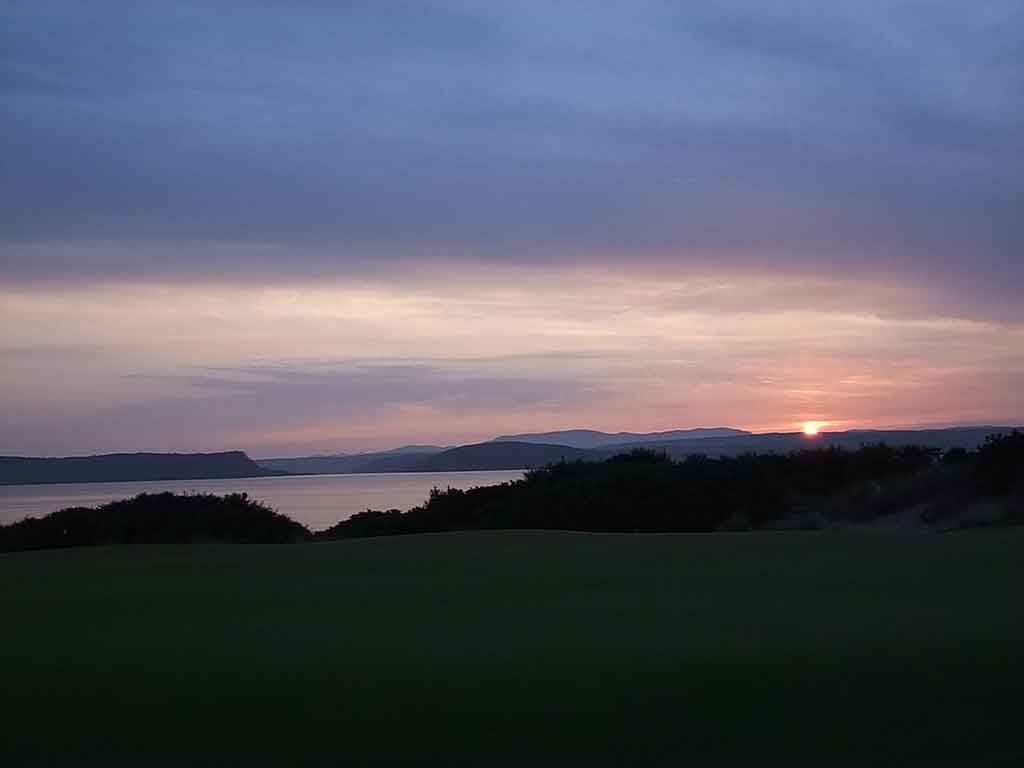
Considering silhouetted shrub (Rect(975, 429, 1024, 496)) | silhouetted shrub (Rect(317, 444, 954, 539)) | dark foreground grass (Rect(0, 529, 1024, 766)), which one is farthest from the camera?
silhouetted shrub (Rect(317, 444, 954, 539))

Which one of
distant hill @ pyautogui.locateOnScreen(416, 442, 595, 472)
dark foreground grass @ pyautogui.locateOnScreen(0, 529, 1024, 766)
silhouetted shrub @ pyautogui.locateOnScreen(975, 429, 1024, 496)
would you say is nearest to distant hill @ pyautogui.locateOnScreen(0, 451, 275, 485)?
distant hill @ pyautogui.locateOnScreen(416, 442, 595, 472)

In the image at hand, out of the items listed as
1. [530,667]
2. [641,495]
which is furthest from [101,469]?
[530,667]

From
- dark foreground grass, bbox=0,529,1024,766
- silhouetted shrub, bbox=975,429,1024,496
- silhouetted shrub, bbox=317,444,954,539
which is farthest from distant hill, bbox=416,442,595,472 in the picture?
dark foreground grass, bbox=0,529,1024,766

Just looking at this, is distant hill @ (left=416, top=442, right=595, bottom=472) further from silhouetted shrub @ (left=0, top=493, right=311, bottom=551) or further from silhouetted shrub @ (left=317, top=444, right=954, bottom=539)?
silhouetted shrub @ (left=0, top=493, right=311, bottom=551)

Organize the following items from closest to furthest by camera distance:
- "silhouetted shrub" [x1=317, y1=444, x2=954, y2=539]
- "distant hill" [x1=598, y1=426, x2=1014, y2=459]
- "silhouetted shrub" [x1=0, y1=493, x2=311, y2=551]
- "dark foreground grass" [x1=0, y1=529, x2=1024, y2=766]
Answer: "dark foreground grass" [x1=0, y1=529, x2=1024, y2=766] < "silhouetted shrub" [x1=0, y1=493, x2=311, y2=551] < "silhouetted shrub" [x1=317, y1=444, x2=954, y2=539] < "distant hill" [x1=598, y1=426, x2=1014, y2=459]

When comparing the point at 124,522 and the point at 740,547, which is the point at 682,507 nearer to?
the point at 124,522

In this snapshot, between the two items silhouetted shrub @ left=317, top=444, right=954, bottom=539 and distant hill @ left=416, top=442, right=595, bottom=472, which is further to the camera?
distant hill @ left=416, top=442, right=595, bottom=472

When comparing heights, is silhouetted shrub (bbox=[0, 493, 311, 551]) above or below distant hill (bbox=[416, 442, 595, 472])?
below

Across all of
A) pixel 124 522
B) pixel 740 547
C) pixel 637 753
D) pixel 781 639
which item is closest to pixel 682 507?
pixel 124 522

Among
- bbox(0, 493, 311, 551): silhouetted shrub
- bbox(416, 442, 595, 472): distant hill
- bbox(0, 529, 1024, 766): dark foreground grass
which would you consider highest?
bbox(416, 442, 595, 472): distant hill

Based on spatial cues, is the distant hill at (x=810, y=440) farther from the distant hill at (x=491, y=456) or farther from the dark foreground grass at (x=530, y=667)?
the dark foreground grass at (x=530, y=667)

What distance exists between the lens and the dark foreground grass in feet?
13.3

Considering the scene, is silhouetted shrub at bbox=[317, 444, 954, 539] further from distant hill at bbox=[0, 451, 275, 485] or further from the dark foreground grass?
distant hill at bbox=[0, 451, 275, 485]

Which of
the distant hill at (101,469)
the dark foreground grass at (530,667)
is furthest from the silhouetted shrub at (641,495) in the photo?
the distant hill at (101,469)
